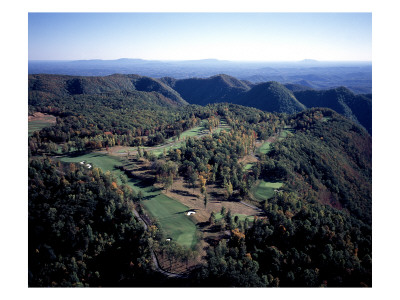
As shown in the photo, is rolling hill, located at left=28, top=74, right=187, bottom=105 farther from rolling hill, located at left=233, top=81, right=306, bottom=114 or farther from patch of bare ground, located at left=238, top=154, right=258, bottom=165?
patch of bare ground, located at left=238, top=154, right=258, bottom=165

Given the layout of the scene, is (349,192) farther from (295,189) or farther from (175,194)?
(175,194)

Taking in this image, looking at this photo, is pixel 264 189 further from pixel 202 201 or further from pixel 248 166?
pixel 202 201

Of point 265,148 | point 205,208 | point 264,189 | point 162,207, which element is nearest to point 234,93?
point 265,148

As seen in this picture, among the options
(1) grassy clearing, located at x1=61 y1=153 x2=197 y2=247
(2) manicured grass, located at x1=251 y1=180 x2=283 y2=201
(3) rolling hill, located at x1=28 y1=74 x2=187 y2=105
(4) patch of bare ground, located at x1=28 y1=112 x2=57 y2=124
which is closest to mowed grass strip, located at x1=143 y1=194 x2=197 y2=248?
(1) grassy clearing, located at x1=61 y1=153 x2=197 y2=247

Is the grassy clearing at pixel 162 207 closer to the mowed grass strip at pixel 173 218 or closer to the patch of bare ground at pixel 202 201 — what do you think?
the mowed grass strip at pixel 173 218

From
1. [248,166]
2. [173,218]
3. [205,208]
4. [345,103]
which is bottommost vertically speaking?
[173,218]

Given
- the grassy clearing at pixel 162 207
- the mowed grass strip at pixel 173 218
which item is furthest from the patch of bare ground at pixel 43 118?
the mowed grass strip at pixel 173 218

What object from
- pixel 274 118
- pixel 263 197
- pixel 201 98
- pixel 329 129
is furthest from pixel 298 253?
pixel 201 98

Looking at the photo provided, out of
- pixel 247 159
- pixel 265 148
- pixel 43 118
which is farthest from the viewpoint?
pixel 43 118
